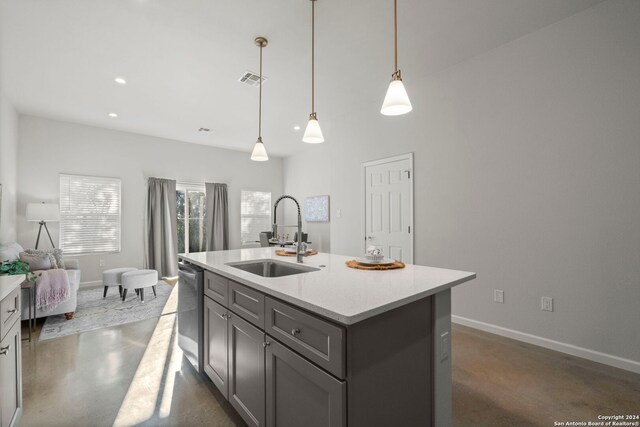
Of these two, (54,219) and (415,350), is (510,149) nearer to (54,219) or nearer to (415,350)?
(415,350)

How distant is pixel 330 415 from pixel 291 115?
446 cm

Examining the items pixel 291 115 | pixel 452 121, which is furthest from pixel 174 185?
pixel 452 121

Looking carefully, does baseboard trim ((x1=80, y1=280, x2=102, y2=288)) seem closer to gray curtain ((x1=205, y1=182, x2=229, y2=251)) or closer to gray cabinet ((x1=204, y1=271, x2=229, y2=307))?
gray curtain ((x1=205, y1=182, x2=229, y2=251))

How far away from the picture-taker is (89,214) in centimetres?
515

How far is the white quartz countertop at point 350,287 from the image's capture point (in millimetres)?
1042

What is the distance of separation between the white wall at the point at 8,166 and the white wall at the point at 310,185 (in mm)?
4926

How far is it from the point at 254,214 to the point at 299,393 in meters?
6.45

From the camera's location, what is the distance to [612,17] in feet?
7.57

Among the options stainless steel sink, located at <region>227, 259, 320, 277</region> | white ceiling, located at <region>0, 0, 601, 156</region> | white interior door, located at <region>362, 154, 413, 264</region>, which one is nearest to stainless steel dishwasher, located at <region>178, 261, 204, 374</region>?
stainless steel sink, located at <region>227, 259, 320, 277</region>

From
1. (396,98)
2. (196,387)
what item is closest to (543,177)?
(396,98)

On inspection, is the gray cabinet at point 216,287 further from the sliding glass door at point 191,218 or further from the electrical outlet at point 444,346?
the sliding glass door at point 191,218

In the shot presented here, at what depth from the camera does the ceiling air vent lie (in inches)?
135

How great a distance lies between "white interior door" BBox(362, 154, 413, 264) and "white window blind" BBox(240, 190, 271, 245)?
3.82 meters

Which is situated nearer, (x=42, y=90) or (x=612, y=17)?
(x=612, y=17)
